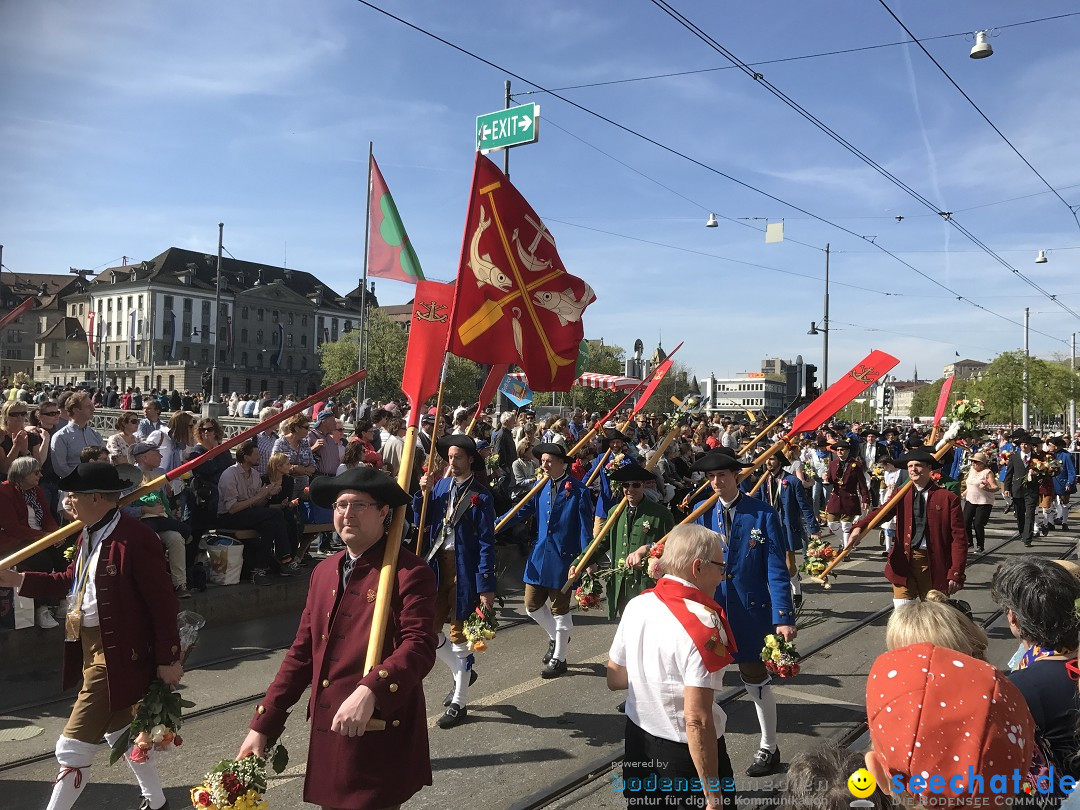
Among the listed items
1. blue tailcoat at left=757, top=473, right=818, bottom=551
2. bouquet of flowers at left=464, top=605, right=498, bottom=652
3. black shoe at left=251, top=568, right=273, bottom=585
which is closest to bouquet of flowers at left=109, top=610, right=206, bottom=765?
bouquet of flowers at left=464, top=605, right=498, bottom=652

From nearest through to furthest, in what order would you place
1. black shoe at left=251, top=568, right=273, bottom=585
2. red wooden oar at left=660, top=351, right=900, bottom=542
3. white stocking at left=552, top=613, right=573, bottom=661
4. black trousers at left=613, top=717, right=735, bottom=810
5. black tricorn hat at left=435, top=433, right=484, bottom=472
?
1. black trousers at left=613, top=717, right=735, bottom=810
2. black tricorn hat at left=435, top=433, right=484, bottom=472
3. red wooden oar at left=660, top=351, right=900, bottom=542
4. white stocking at left=552, top=613, right=573, bottom=661
5. black shoe at left=251, top=568, right=273, bottom=585

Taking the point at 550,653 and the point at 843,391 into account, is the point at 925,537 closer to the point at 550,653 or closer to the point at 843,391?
the point at 843,391

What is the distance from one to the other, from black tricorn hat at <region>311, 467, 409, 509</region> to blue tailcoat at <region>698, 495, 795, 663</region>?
248 cm

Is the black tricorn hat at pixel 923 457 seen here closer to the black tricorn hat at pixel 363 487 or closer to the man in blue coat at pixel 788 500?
the man in blue coat at pixel 788 500

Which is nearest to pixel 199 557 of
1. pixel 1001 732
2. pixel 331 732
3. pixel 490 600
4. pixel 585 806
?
pixel 490 600

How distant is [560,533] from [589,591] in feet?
2.33

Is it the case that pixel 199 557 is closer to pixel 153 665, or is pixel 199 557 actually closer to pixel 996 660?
pixel 153 665

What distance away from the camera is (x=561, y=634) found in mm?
7066

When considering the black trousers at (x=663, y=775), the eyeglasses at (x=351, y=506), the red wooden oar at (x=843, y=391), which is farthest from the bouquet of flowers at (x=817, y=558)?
the eyeglasses at (x=351, y=506)

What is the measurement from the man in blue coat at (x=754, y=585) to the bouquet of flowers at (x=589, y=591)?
143 centimetres

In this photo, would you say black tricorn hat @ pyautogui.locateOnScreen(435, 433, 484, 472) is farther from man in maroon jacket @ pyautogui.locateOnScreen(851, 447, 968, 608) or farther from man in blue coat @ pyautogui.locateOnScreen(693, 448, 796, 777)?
man in maroon jacket @ pyautogui.locateOnScreen(851, 447, 968, 608)

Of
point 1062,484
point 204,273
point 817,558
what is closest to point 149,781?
point 817,558

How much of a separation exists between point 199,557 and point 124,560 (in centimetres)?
521

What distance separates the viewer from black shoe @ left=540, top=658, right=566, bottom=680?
271 inches
